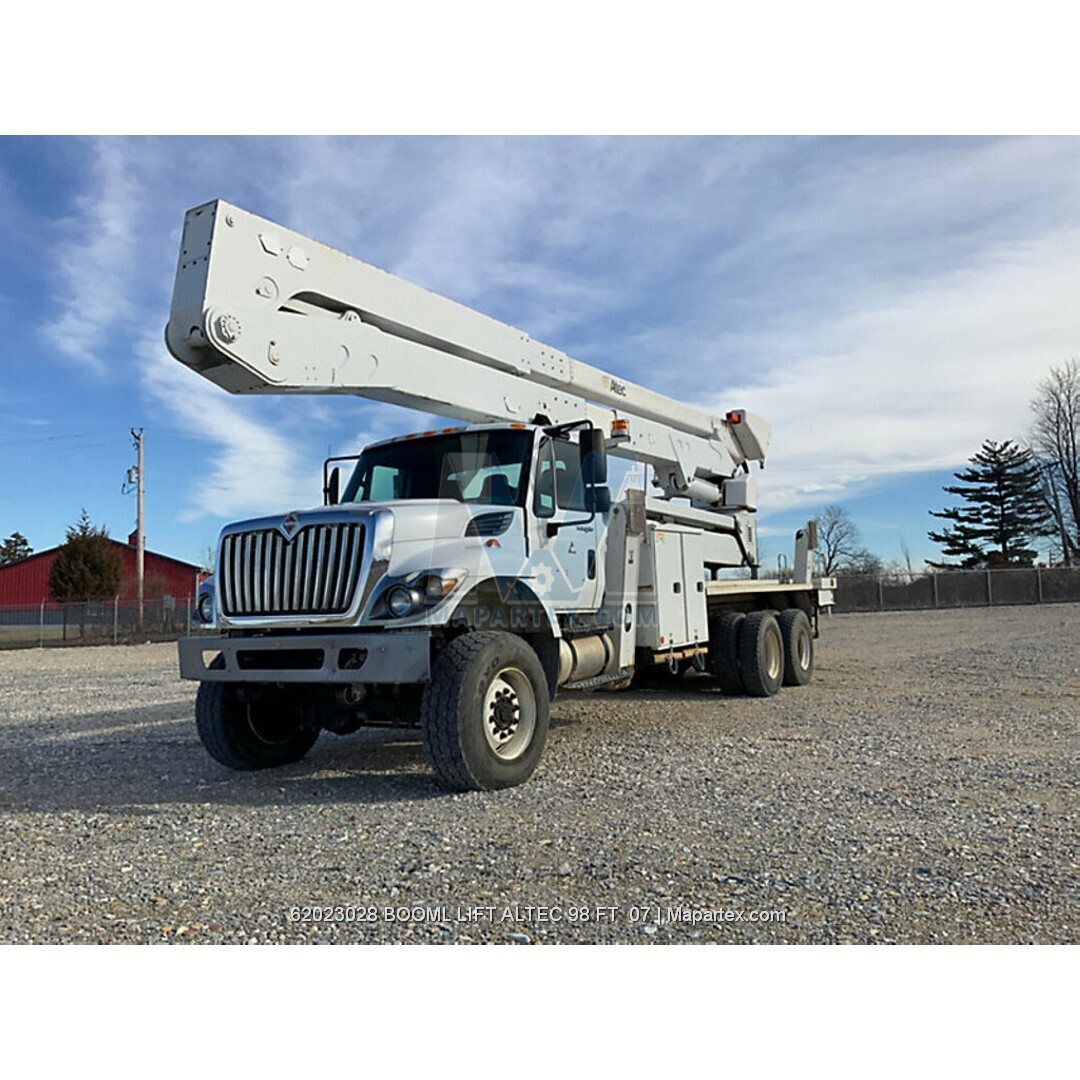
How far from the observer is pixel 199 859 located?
191 inches

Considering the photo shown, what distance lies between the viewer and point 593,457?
746 centimetres

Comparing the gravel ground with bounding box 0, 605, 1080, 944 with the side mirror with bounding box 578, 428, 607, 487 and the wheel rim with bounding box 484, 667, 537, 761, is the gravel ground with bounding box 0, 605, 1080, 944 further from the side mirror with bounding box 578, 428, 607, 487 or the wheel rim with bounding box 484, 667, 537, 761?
the side mirror with bounding box 578, 428, 607, 487

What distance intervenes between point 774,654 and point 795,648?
0.82m

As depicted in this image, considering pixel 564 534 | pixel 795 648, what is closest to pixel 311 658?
pixel 564 534

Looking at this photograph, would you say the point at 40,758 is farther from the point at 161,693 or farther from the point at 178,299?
the point at 161,693

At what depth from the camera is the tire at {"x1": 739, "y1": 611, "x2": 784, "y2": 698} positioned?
10750 millimetres

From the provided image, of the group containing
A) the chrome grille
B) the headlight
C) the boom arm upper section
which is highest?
the boom arm upper section

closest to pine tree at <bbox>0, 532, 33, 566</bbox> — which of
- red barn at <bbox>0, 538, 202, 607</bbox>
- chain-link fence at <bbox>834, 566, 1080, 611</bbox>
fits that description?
red barn at <bbox>0, 538, 202, 607</bbox>

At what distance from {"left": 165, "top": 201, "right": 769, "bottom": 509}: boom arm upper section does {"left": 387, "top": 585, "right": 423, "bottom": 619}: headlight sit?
5.14 ft

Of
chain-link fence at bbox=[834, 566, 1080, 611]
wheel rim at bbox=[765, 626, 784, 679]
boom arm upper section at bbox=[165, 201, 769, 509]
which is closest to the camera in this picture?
boom arm upper section at bbox=[165, 201, 769, 509]

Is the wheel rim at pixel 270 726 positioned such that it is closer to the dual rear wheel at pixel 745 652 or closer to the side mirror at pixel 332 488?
the side mirror at pixel 332 488

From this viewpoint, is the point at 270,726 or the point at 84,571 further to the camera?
the point at 84,571

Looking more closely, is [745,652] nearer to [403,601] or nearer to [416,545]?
[416,545]

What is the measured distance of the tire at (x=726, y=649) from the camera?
1078 centimetres
